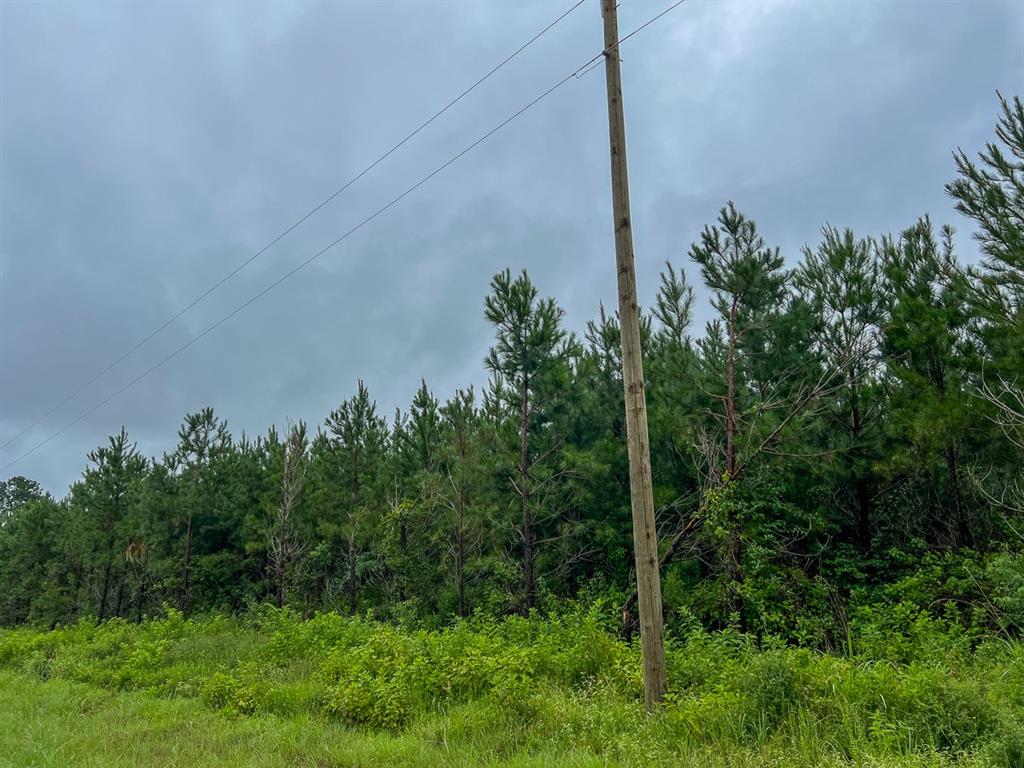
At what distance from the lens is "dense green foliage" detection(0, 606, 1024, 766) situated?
15.8ft

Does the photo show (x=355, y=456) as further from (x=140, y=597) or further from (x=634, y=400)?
(x=634, y=400)

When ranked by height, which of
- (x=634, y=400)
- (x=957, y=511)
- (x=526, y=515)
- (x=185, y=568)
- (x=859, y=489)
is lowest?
(x=185, y=568)

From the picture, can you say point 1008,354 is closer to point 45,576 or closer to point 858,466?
point 858,466

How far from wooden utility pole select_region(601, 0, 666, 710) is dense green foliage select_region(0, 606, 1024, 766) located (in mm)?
589

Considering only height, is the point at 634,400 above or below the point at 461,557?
above

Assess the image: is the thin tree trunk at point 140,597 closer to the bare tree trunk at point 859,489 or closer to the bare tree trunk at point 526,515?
the bare tree trunk at point 526,515

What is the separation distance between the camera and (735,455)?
12.9 m

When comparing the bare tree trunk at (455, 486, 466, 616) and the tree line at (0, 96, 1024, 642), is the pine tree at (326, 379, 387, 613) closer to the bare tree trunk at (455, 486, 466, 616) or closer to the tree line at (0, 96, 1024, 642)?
the tree line at (0, 96, 1024, 642)

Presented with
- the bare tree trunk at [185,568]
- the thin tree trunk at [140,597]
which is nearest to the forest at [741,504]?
the bare tree trunk at [185,568]

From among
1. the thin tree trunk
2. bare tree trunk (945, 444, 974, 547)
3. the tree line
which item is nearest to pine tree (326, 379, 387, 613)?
the tree line

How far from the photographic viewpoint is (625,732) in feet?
18.3

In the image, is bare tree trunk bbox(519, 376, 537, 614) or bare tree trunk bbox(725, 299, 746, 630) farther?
bare tree trunk bbox(519, 376, 537, 614)

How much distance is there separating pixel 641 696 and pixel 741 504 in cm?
626


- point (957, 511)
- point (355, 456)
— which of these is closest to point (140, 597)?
point (355, 456)
